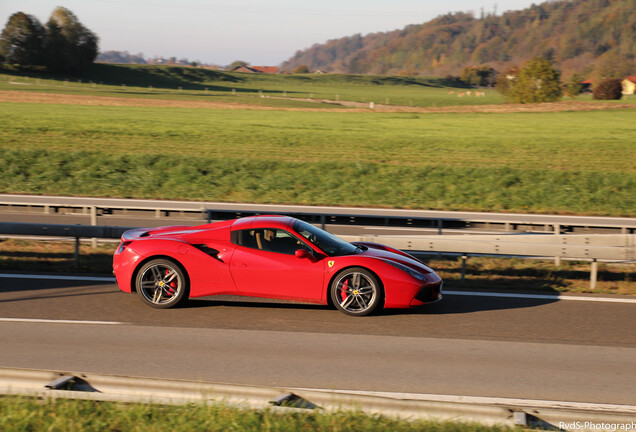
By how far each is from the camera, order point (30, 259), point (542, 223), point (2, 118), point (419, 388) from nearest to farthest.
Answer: point (419, 388) < point (30, 259) < point (542, 223) < point (2, 118)

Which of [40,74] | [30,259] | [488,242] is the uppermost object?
[40,74]

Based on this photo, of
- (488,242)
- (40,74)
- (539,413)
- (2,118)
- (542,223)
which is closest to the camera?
(539,413)

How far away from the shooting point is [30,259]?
1184cm

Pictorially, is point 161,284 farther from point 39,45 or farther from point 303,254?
point 39,45

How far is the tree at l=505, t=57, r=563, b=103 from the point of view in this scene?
2616 inches

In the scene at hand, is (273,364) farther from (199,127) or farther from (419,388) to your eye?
(199,127)

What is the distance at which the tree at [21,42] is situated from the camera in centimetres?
9188

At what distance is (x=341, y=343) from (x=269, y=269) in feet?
5.22

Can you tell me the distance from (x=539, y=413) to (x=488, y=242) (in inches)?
247

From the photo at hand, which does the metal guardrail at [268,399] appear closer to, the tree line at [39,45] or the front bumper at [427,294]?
the front bumper at [427,294]

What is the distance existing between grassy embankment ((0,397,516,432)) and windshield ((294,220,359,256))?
3966 millimetres

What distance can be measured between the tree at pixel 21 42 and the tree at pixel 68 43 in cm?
158

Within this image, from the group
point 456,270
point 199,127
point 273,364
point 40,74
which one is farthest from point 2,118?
point 40,74

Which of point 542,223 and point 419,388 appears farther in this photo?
point 542,223
